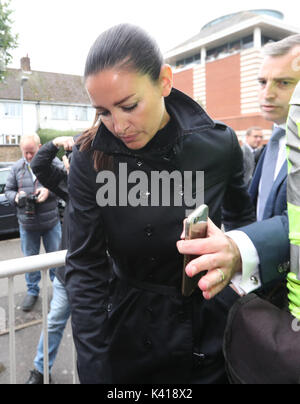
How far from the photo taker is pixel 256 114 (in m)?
25.6

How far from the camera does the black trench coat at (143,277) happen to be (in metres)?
1.18

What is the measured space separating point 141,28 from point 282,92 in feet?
2.97

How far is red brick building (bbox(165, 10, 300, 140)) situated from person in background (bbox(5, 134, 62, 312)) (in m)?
21.8

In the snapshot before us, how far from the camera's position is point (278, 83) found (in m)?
1.67

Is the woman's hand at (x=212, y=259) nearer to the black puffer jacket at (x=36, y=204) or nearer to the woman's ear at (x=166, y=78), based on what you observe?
the woman's ear at (x=166, y=78)

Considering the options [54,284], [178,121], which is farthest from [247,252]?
[54,284]

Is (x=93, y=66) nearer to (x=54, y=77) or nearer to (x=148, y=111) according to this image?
(x=148, y=111)

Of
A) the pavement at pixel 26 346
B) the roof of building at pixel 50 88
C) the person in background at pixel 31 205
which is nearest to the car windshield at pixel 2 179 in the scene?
the person in background at pixel 31 205

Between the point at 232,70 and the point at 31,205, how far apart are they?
27295mm

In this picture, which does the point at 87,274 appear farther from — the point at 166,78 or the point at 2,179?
the point at 2,179

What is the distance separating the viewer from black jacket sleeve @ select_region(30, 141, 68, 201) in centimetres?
307

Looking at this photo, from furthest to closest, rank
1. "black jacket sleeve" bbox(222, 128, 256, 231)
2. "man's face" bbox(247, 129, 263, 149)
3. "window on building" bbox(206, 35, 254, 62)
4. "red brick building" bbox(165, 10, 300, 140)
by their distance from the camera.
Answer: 1. "window on building" bbox(206, 35, 254, 62)
2. "red brick building" bbox(165, 10, 300, 140)
3. "man's face" bbox(247, 129, 263, 149)
4. "black jacket sleeve" bbox(222, 128, 256, 231)

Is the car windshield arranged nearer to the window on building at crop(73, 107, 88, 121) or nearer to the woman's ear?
the woman's ear

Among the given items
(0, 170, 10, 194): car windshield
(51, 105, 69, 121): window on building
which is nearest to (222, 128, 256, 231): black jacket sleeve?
(0, 170, 10, 194): car windshield
